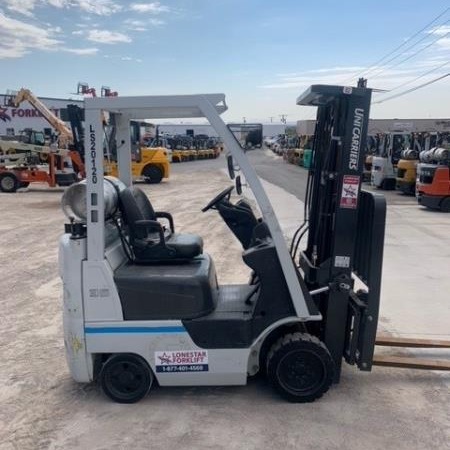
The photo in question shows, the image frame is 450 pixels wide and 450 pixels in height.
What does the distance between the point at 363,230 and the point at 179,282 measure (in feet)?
4.90

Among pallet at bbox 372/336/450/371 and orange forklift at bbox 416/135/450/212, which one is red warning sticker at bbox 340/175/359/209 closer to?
pallet at bbox 372/336/450/371

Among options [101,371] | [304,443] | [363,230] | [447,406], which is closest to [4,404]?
[101,371]

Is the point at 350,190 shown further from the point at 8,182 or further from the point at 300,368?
the point at 8,182

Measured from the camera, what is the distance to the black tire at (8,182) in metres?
19.3

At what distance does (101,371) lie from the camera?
Result: 3.84 meters

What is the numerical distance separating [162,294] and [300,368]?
45.8 inches

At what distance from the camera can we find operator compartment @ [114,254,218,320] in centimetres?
368

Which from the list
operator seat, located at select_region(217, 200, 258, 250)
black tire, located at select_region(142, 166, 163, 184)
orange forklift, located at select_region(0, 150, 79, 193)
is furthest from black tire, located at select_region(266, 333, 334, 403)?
black tire, located at select_region(142, 166, 163, 184)

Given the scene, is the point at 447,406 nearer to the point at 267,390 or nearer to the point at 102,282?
the point at 267,390

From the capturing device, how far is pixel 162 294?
370 cm

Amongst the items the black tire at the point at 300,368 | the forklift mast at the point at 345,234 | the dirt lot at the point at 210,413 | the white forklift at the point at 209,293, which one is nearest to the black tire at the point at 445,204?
the dirt lot at the point at 210,413

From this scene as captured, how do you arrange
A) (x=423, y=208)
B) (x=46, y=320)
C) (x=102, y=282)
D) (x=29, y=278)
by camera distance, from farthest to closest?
1. (x=423, y=208)
2. (x=29, y=278)
3. (x=46, y=320)
4. (x=102, y=282)

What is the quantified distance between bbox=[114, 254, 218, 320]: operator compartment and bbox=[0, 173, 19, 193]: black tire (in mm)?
17300

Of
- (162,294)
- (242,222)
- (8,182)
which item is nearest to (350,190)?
(242,222)
